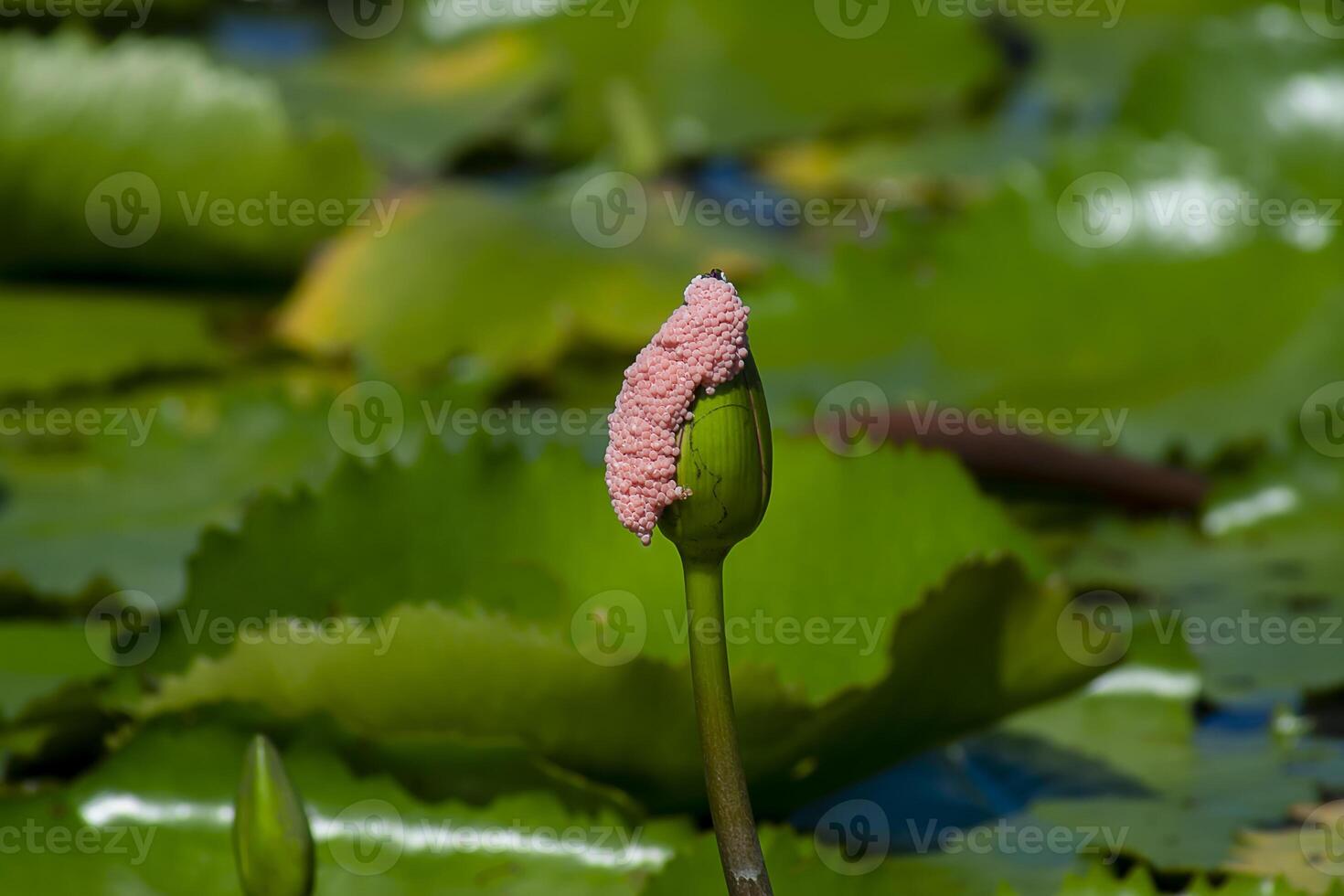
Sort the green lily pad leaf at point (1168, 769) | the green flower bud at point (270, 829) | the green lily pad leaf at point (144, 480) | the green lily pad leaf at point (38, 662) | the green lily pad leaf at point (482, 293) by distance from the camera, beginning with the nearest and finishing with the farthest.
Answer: the green flower bud at point (270, 829), the green lily pad leaf at point (1168, 769), the green lily pad leaf at point (38, 662), the green lily pad leaf at point (144, 480), the green lily pad leaf at point (482, 293)

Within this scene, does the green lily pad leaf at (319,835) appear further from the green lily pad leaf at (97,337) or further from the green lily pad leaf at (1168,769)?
the green lily pad leaf at (97,337)

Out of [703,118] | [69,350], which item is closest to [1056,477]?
[69,350]

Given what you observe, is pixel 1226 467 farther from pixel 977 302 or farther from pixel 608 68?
pixel 608 68

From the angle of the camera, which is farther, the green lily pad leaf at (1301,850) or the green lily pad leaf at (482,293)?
the green lily pad leaf at (482,293)

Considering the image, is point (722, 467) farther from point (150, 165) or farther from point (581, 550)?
point (150, 165)

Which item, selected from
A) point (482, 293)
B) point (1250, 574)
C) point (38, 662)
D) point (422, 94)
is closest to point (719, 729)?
point (38, 662)

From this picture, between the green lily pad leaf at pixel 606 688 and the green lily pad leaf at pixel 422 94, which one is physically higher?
the green lily pad leaf at pixel 422 94

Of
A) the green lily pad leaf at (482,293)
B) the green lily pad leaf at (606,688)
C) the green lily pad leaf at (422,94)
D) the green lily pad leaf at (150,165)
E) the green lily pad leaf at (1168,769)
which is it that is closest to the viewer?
the green lily pad leaf at (606,688)

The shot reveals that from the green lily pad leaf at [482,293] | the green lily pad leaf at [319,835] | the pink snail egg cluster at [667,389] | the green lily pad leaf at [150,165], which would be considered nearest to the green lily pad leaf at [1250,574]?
the green lily pad leaf at [319,835]
